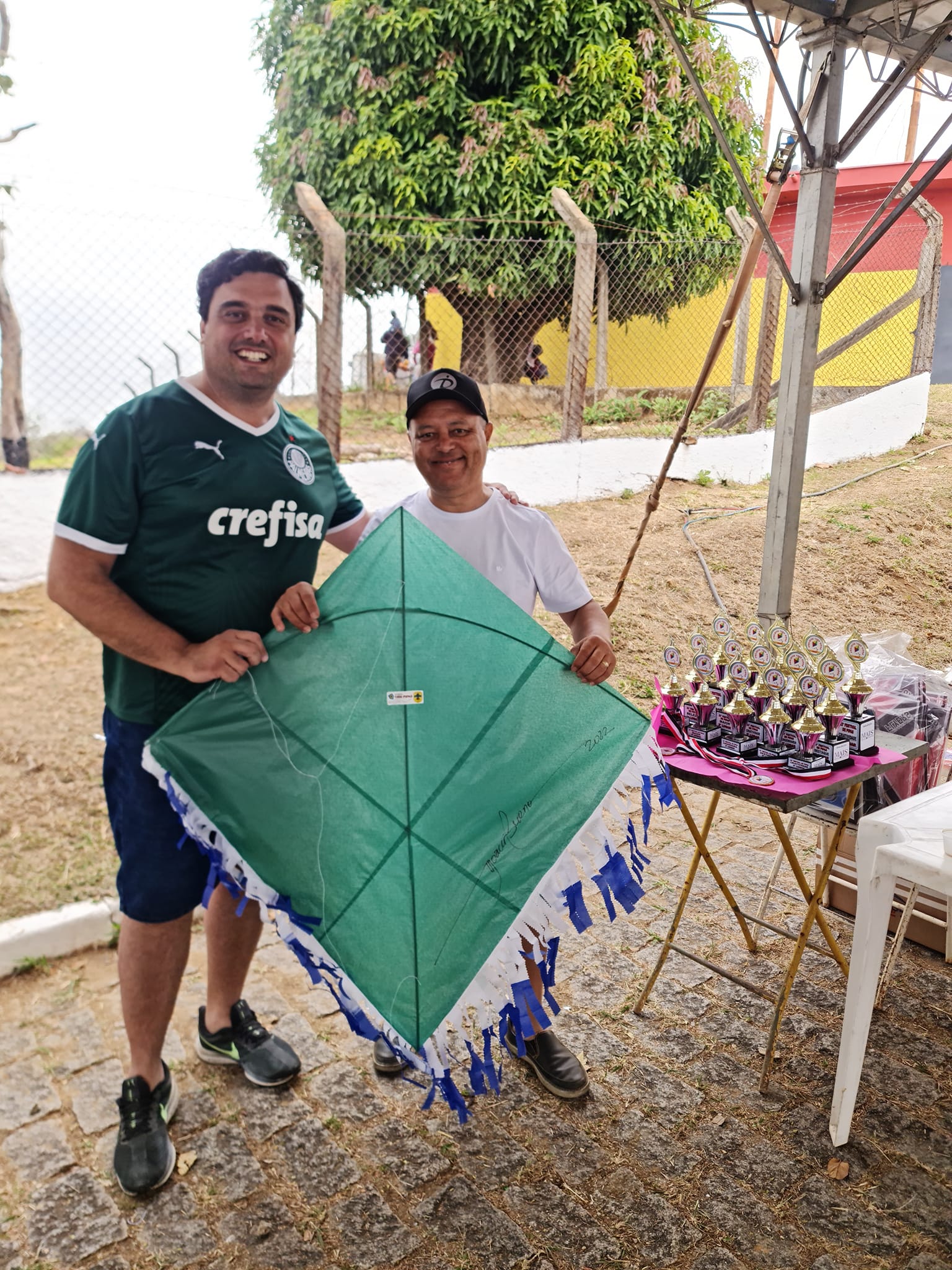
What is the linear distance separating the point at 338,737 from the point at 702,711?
111 cm

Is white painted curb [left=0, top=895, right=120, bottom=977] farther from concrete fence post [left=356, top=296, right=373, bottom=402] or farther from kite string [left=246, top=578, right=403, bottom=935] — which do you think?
concrete fence post [left=356, top=296, right=373, bottom=402]

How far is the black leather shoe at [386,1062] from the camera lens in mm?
2414

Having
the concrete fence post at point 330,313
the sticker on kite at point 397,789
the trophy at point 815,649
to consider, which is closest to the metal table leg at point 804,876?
the trophy at point 815,649

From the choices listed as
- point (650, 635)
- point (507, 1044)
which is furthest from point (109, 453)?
point (650, 635)

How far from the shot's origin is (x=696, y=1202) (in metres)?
2.02

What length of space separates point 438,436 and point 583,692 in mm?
696

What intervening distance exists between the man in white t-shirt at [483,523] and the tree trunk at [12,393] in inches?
123

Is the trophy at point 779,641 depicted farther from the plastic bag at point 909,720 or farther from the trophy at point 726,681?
the plastic bag at point 909,720

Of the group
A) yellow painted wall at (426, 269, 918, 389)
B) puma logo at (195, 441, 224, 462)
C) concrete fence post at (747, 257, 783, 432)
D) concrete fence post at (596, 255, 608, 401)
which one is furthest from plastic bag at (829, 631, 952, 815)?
yellow painted wall at (426, 269, 918, 389)

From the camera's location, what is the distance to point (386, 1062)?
242cm

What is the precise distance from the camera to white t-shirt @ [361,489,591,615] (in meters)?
2.23

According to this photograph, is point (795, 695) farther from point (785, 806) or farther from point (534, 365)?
point (534, 365)

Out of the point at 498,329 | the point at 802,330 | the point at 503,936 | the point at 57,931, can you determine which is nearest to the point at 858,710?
the point at 503,936

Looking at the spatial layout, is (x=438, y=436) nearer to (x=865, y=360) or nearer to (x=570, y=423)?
(x=570, y=423)
